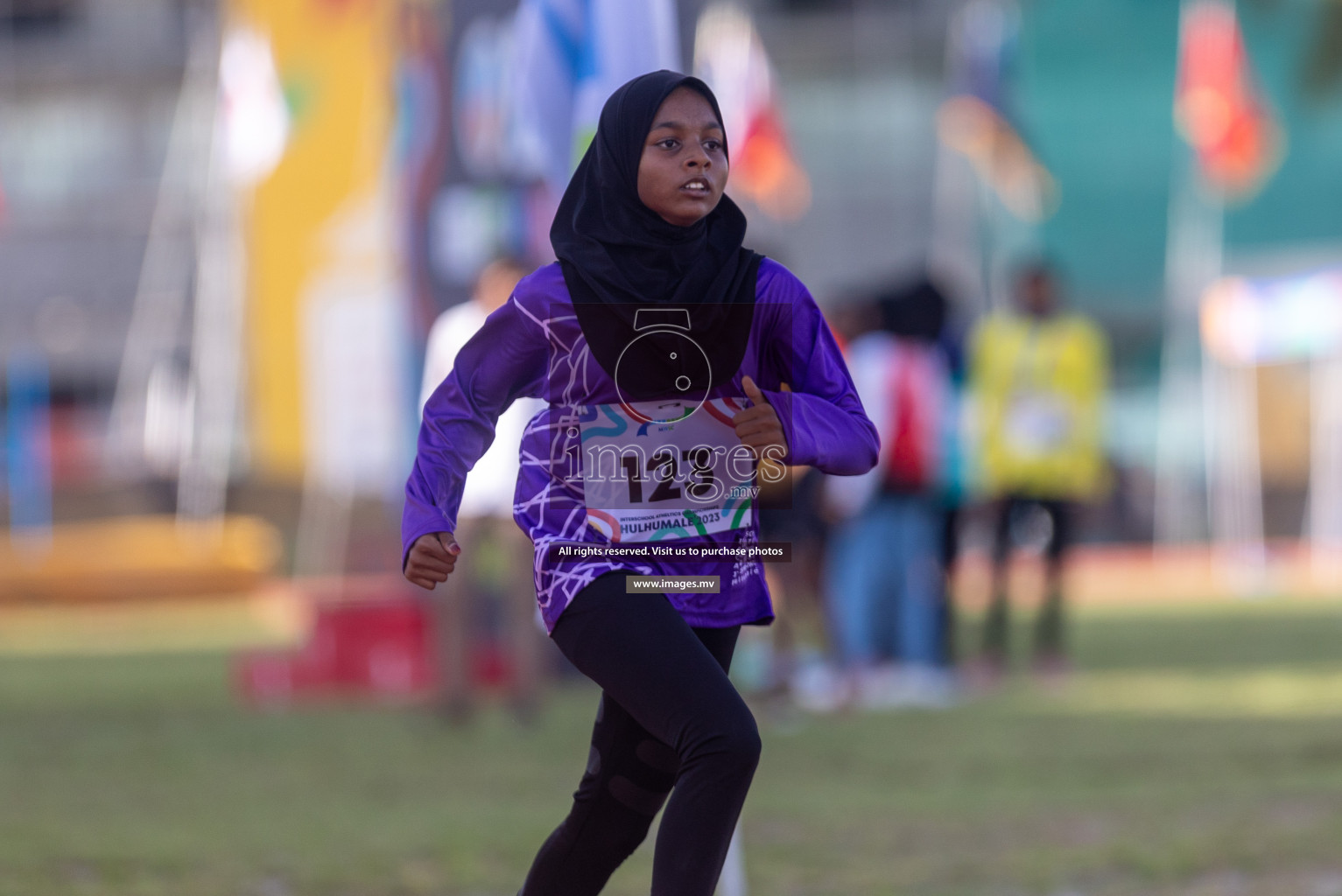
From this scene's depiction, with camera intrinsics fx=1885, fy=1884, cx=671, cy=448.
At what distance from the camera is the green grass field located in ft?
17.9

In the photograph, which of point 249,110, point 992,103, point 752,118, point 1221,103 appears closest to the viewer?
point 752,118

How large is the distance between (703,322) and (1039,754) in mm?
5093

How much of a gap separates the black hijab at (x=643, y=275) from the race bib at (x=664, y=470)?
0.05 m

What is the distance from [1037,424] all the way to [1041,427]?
0.08 feet

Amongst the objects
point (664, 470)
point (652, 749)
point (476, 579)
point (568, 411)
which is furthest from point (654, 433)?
point (476, 579)

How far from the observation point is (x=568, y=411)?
3326mm

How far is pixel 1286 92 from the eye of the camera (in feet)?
94.4

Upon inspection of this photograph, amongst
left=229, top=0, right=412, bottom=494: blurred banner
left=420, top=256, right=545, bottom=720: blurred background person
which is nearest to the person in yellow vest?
left=420, top=256, right=545, bottom=720: blurred background person

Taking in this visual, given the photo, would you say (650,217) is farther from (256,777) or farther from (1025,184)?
(1025,184)

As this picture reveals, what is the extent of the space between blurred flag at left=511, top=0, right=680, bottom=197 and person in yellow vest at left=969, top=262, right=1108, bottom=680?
14.9 ft

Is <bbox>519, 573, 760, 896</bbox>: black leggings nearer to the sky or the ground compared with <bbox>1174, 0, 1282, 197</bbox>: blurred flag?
nearer to the ground

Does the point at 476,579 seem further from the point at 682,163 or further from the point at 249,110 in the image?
the point at 249,110

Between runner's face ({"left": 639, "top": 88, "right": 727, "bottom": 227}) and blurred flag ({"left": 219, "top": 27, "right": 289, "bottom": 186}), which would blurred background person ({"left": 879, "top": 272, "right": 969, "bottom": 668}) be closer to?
runner's face ({"left": 639, "top": 88, "right": 727, "bottom": 227})

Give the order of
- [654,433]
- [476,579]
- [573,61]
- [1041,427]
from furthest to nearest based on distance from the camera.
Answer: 1. [1041,427]
2. [476,579]
3. [573,61]
4. [654,433]
